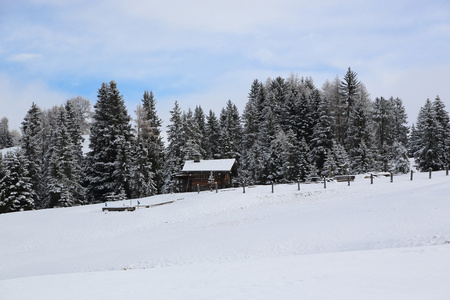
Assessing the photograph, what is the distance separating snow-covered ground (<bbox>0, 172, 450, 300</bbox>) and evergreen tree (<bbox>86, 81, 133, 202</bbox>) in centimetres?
1227

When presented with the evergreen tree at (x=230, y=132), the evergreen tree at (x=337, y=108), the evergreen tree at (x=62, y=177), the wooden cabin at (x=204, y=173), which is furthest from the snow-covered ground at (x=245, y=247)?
the evergreen tree at (x=337, y=108)

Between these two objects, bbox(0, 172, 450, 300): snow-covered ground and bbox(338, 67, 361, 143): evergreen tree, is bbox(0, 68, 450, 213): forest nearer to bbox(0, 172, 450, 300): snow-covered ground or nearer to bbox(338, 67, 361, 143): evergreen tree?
bbox(338, 67, 361, 143): evergreen tree

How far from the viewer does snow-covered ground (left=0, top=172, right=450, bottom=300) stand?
9.63m

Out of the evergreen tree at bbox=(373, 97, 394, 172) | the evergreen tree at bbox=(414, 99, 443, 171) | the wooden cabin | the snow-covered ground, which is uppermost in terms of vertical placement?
the evergreen tree at bbox=(373, 97, 394, 172)

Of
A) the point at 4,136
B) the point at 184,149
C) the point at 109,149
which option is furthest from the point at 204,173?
the point at 4,136

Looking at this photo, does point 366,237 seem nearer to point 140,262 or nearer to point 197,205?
point 140,262

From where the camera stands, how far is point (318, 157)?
200 feet

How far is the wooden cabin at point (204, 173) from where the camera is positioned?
50.8m

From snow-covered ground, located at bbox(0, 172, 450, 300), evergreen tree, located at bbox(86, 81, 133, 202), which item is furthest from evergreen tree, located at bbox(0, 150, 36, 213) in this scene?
snow-covered ground, located at bbox(0, 172, 450, 300)

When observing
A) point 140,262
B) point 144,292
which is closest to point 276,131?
point 140,262

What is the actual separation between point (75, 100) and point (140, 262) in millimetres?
88505

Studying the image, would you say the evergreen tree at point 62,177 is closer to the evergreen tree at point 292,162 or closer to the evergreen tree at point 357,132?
the evergreen tree at point 292,162

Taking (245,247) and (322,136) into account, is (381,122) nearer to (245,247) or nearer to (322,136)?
(322,136)

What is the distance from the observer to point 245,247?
1792cm
